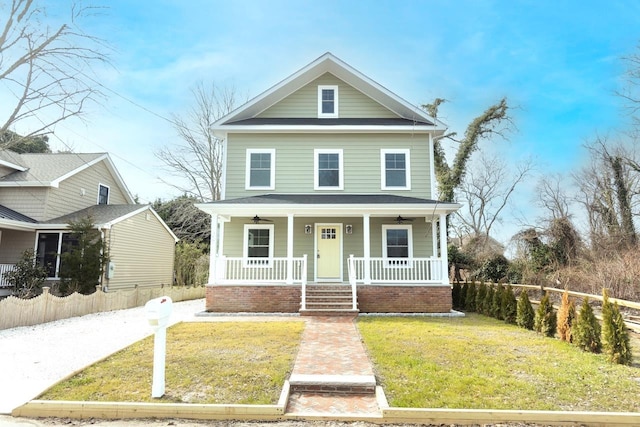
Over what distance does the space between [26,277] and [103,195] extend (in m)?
6.90

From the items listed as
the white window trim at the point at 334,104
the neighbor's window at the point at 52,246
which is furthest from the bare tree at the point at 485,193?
the neighbor's window at the point at 52,246

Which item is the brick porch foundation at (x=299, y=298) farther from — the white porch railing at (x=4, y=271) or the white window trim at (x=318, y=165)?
the white porch railing at (x=4, y=271)

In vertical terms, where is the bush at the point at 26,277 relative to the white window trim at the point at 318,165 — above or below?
below

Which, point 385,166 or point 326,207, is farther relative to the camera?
point 385,166

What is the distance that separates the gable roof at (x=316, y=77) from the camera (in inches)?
576

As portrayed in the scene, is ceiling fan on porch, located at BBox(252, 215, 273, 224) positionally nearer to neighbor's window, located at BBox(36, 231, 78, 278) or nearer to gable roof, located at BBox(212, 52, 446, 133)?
gable roof, located at BBox(212, 52, 446, 133)

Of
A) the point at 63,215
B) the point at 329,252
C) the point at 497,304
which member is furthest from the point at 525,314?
the point at 63,215

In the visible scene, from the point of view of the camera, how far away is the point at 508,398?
467 cm

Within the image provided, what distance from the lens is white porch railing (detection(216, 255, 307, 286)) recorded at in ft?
40.6

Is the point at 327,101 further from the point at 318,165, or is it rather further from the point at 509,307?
the point at 509,307

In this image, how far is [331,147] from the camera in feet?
48.8

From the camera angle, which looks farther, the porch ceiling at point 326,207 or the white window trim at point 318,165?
the white window trim at point 318,165

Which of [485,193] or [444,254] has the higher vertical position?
[485,193]

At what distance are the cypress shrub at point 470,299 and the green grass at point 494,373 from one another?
15.2 ft
